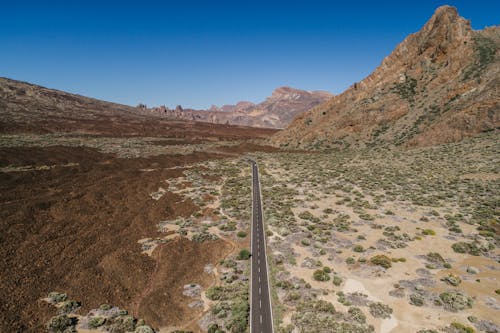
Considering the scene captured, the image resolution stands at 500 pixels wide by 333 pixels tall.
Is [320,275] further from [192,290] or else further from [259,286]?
[192,290]

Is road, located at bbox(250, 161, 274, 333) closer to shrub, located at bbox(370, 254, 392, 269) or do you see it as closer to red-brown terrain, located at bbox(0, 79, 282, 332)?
red-brown terrain, located at bbox(0, 79, 282, 332)

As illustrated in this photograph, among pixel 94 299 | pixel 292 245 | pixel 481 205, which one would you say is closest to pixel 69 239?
pixel 94 299

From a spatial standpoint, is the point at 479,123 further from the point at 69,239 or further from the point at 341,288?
the point at 69,239

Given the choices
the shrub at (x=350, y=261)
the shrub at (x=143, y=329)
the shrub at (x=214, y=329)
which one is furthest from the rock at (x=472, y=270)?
the shrub at (x=143, y=329)

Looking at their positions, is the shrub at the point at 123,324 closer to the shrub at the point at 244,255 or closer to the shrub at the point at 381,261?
the shrub at the point at 244,255

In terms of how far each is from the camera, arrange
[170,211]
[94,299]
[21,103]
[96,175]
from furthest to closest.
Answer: [21,103] < [96,175] < [170,211] < [94,299]

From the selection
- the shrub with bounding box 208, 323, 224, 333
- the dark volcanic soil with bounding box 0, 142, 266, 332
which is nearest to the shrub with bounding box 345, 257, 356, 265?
the dark volcanic soil with bounding box 0, 142, 266, 332
